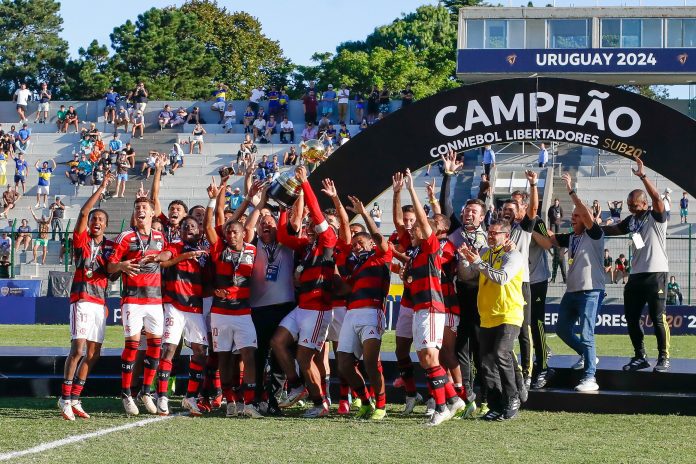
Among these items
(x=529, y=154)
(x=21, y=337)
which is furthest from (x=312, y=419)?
(x=529, y=154)

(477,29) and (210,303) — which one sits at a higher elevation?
(477,29)

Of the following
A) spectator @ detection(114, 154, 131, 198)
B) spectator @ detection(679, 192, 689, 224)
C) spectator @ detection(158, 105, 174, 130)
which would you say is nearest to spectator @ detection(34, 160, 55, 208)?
spectator @ detection(114, 154, 131, 198)

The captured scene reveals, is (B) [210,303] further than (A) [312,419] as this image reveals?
Yes

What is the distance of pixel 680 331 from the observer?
77.0ft

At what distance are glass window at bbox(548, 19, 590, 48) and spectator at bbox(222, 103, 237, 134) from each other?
44.0 ft

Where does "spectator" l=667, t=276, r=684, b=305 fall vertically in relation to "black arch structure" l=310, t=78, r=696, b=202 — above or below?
below

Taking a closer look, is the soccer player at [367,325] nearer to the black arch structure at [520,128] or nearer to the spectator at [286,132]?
the black arch structure at [520,128]

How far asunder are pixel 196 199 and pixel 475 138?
2538cm

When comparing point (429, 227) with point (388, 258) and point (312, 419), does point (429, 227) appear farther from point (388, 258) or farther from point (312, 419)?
point (312, 419)

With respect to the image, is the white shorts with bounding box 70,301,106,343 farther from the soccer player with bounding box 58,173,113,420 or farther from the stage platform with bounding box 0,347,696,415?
the stage platform with bounding box 0,347,696,415

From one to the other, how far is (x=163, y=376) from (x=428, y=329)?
2.59 meters

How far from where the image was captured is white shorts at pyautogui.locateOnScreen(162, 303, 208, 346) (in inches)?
434

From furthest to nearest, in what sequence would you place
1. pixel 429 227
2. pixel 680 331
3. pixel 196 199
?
pixel 196 199, pixel 680 331, pixel 429 227

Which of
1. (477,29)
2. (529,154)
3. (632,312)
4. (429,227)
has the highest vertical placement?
(477,29)
